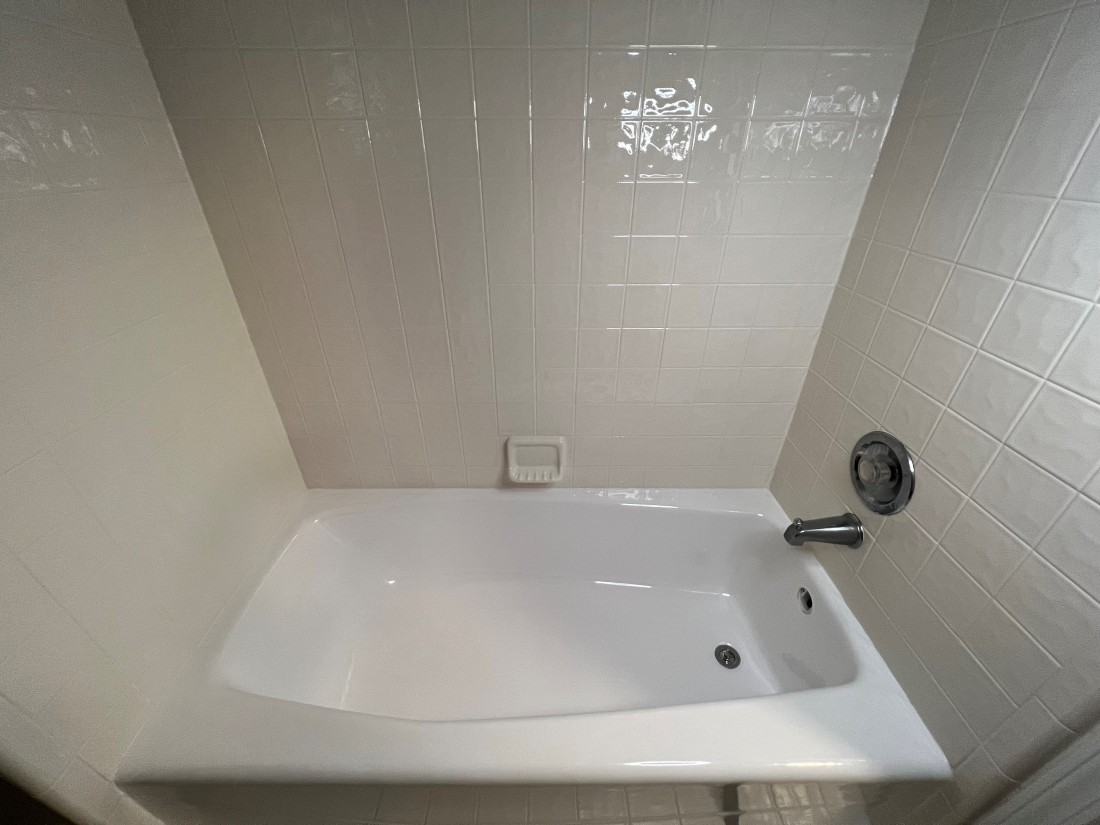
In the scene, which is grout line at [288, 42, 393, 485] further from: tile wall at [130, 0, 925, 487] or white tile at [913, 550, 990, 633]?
white tile at [913, 550, 990, 633]

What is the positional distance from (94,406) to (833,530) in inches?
54.8

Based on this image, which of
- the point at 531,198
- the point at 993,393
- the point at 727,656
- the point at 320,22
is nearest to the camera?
the point at 993,393

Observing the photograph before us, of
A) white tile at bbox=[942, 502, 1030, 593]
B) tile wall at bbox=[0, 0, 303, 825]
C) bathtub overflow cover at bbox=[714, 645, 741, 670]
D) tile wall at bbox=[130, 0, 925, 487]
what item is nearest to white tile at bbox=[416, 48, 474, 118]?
tile wall at bbox=[130, 0, 925, 487]

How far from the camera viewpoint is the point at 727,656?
1.23 meters

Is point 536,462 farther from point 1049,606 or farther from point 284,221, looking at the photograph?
point 1049,606

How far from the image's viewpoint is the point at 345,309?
3.46ft

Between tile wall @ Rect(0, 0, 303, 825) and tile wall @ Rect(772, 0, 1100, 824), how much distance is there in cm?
138

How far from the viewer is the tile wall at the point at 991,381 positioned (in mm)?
558

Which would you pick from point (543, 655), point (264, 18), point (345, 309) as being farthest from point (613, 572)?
point (264, 18)

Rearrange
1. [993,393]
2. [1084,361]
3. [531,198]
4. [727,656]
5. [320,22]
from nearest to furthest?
1. [1084,361]
2. [993,393]
3. [320,22]
4. [531,198]
5. [727,656]

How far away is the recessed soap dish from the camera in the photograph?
49.2 inches

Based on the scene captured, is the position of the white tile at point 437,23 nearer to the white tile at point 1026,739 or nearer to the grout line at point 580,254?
the grout line at point 580,254

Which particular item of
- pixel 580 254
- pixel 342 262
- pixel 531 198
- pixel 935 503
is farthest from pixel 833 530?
pixel 342 262

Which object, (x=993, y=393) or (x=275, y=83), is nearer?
(x=993, y=393)
